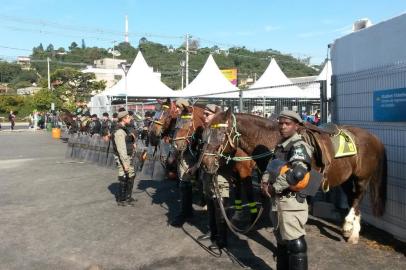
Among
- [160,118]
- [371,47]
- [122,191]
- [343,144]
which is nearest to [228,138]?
[343,144]

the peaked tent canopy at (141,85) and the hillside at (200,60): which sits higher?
the hillside at (200,60)

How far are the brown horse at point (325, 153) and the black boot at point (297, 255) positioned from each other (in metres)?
1.47

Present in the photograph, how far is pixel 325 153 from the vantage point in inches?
235

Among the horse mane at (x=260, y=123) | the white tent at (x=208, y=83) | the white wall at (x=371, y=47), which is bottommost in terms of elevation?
the horse mane at (x=260, y=123)

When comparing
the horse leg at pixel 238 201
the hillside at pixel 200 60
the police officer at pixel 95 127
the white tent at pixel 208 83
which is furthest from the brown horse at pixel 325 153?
the hillside at pixel 200 60

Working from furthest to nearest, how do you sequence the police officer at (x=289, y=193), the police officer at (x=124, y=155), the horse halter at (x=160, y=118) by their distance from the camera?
the police officer at (x=124, y=155), the horse halter at (x=160, y=118), the police officer at (x=289, y=193)

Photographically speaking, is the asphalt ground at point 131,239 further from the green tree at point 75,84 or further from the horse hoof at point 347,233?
the green tree at point 75,84

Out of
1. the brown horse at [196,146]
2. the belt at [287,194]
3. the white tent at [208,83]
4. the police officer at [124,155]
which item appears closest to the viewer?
the belt at [287,194]

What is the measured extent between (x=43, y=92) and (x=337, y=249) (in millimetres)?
51326

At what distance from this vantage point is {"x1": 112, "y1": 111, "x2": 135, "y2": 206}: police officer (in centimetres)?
959

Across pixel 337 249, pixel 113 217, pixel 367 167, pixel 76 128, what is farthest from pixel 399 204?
pixel 76 128

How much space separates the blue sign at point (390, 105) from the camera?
21.6 feet

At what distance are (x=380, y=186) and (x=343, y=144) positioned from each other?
1.04m

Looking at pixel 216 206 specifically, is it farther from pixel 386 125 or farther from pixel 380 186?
pixel 386 125
